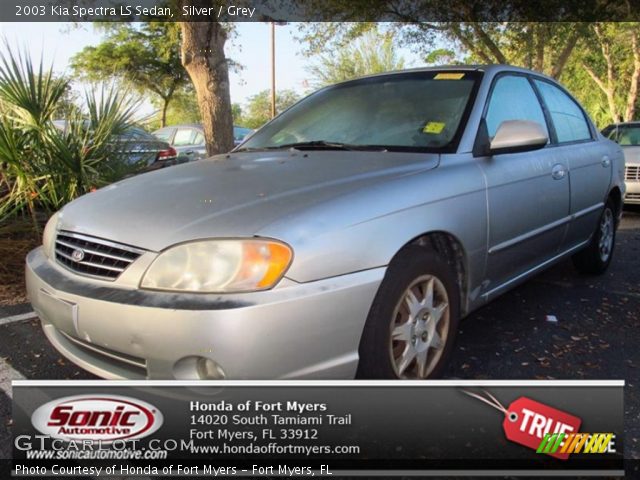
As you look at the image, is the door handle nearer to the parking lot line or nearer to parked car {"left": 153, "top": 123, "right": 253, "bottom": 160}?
the parking lot line

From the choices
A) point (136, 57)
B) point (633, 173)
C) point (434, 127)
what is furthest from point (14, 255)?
point (136, 57)

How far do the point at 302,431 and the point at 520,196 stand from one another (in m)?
1.81

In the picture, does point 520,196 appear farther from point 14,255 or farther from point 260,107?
point 260,107

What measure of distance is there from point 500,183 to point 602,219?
2.07m

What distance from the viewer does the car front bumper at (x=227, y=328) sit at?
1.72 m

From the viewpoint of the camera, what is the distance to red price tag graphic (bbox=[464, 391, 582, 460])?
2020mm

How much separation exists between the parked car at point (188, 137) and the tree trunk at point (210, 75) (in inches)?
191

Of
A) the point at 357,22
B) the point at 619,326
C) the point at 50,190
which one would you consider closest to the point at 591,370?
the point at 619,326

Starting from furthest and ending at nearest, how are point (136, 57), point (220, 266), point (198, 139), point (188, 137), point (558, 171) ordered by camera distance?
point (136, 57)
point (188, 137)
point (198, 139)
point (558, 171)
point (220, 266)

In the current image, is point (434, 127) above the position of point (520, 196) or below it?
above

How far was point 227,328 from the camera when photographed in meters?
1.71

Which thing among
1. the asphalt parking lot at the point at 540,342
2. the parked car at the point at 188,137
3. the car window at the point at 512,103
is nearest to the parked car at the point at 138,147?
the asphalt parking lot at the point at 540,342

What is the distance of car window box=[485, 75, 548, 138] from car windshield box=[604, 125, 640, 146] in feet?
21.4

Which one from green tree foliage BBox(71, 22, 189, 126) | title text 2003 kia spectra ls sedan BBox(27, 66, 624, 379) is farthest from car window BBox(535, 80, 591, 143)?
green tree foliage BBox(71, 22, 189, 126)
